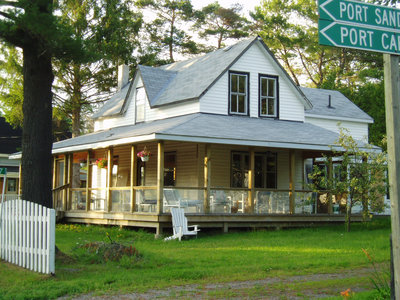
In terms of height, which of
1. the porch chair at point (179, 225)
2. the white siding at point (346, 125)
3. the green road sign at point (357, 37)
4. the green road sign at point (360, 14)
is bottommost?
the porch chair at point (179, 225)

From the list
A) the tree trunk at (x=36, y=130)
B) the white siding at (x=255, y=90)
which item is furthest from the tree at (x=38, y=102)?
the white siding at (x=255, y=90)

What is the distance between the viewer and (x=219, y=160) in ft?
74.9

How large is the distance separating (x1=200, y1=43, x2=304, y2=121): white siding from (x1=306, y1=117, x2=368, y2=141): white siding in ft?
7.16

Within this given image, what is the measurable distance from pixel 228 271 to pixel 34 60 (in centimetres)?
628

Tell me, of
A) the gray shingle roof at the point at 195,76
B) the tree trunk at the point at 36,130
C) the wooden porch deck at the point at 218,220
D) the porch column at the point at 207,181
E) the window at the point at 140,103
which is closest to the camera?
the tree trunk at the point at 36,130

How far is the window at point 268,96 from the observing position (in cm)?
2391

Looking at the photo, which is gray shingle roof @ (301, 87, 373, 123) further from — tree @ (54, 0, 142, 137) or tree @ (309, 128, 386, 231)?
tree @ (54, 0, 142, 137)

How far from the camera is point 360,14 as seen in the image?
5664mm

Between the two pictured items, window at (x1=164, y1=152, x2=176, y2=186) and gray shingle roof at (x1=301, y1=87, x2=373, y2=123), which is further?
gray shingle roof at (x1=301, y1=87, x2=373, y2=123)

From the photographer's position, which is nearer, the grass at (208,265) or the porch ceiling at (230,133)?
the grass at (208,265)

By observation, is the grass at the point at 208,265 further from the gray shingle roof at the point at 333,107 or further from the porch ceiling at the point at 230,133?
the gray shingle roof at the point at 333,107

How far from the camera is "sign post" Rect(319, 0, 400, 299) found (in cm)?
548

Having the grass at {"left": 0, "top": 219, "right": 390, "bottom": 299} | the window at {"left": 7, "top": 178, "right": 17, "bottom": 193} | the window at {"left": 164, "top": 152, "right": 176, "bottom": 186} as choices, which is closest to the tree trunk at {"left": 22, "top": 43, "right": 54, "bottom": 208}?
the grass at {"left": 0, "top": 219, "right": 390, "bottom": 299}

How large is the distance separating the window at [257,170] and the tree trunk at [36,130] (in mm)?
11746
